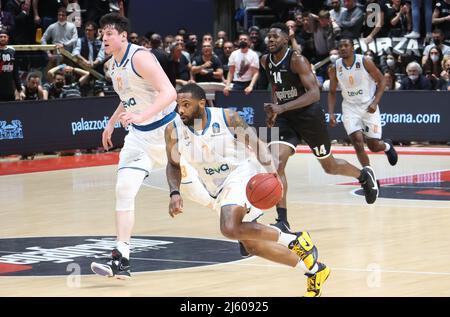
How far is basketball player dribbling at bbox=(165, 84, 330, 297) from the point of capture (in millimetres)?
7875

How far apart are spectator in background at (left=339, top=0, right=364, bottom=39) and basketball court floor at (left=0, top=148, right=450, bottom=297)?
6.32 meters

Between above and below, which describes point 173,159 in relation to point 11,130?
above

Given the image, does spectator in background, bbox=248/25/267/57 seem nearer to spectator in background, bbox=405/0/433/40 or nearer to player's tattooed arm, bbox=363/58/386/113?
spectator in background, bbox=405/0/433/40

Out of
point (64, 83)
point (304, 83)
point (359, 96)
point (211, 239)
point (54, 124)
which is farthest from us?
point (64, 83)

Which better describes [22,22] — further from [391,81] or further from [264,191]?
[264,191]

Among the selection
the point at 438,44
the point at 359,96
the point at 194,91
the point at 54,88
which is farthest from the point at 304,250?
the point at 438,44

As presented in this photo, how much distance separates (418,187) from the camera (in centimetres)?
1491

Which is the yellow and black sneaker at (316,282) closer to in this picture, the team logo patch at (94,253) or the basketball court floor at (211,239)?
the basketball court floor at (211,239)

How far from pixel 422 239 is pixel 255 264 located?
204cm

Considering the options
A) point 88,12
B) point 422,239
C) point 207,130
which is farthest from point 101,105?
point 207,130

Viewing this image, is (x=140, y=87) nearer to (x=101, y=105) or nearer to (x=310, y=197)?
(x=310, y=197)

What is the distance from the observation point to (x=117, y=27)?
9133 mm

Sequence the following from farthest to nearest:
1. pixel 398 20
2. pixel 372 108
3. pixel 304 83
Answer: pixel 398 20 < pixel 372 108 < pixel 304 83

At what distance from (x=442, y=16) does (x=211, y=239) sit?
45.7ft
